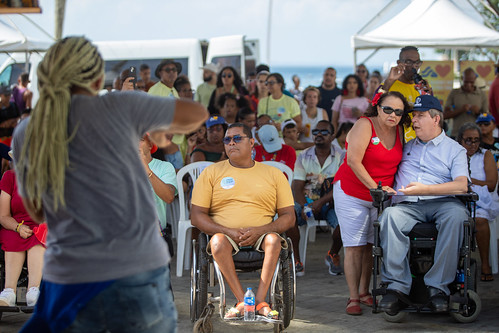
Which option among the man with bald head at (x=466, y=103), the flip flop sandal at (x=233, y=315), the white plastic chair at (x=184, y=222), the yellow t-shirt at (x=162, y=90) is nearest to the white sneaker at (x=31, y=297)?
the flip flop sandal at (x=233, y=315)

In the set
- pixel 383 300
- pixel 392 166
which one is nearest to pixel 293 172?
pixel 392 166

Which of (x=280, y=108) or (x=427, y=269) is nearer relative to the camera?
(x=427, y=269)

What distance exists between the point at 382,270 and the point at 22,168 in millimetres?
3458

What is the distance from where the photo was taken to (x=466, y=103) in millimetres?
10438

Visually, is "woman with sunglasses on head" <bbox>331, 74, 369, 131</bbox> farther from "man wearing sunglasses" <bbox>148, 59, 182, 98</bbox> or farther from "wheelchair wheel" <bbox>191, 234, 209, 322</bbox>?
"wheelchair wheel" <bbox>191, 234, 209, 322</bbox>

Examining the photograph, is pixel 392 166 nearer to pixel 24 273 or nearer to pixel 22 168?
pixel 24 273

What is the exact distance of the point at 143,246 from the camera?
8.22 ft

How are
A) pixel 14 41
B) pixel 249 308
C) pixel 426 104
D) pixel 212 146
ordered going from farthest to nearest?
pixel 14 41
pixel 212 146
pixel 426 104
pixel 249 308

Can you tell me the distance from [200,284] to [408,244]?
4.99ft

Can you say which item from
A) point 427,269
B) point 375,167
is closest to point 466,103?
point 375,167

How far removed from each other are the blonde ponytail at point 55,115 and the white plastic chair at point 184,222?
4.49m

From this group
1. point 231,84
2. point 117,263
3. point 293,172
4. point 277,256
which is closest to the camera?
point 117,263

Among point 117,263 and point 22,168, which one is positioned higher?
point 22,168

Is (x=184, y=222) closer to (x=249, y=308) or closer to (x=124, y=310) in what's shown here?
(x=249, y=308)
